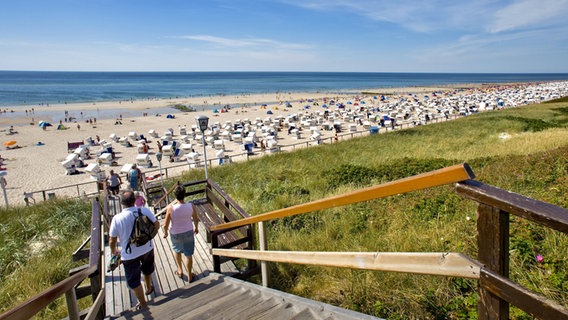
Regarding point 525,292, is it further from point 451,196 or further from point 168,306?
point 451,196

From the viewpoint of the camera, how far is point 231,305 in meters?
3.42

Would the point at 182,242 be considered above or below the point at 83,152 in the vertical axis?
above

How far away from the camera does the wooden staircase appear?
2.80 m

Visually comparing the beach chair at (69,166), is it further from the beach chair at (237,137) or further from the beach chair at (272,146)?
the beach chair at (272,146)

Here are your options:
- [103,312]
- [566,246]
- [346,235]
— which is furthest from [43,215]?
[566,246]

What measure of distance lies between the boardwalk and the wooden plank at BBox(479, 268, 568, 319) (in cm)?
387

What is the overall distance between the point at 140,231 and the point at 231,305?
5.25 ft

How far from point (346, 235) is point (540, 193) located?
301 cm

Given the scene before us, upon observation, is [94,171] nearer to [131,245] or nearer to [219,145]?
[219,145]

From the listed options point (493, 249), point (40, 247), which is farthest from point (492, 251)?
point (40, 247)

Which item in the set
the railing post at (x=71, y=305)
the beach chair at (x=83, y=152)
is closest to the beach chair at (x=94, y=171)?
the beach chair at (x=83, y=152)

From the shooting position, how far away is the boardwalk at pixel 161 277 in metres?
4.41

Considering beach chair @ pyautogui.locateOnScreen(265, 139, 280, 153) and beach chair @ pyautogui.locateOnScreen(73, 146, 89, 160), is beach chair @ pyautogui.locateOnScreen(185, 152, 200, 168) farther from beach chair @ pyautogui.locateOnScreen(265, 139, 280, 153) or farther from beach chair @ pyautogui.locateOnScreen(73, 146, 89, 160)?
beach chair @ pyautogui.locateOnScreen(73, 146, 89, 160)

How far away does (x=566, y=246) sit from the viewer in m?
3.30
